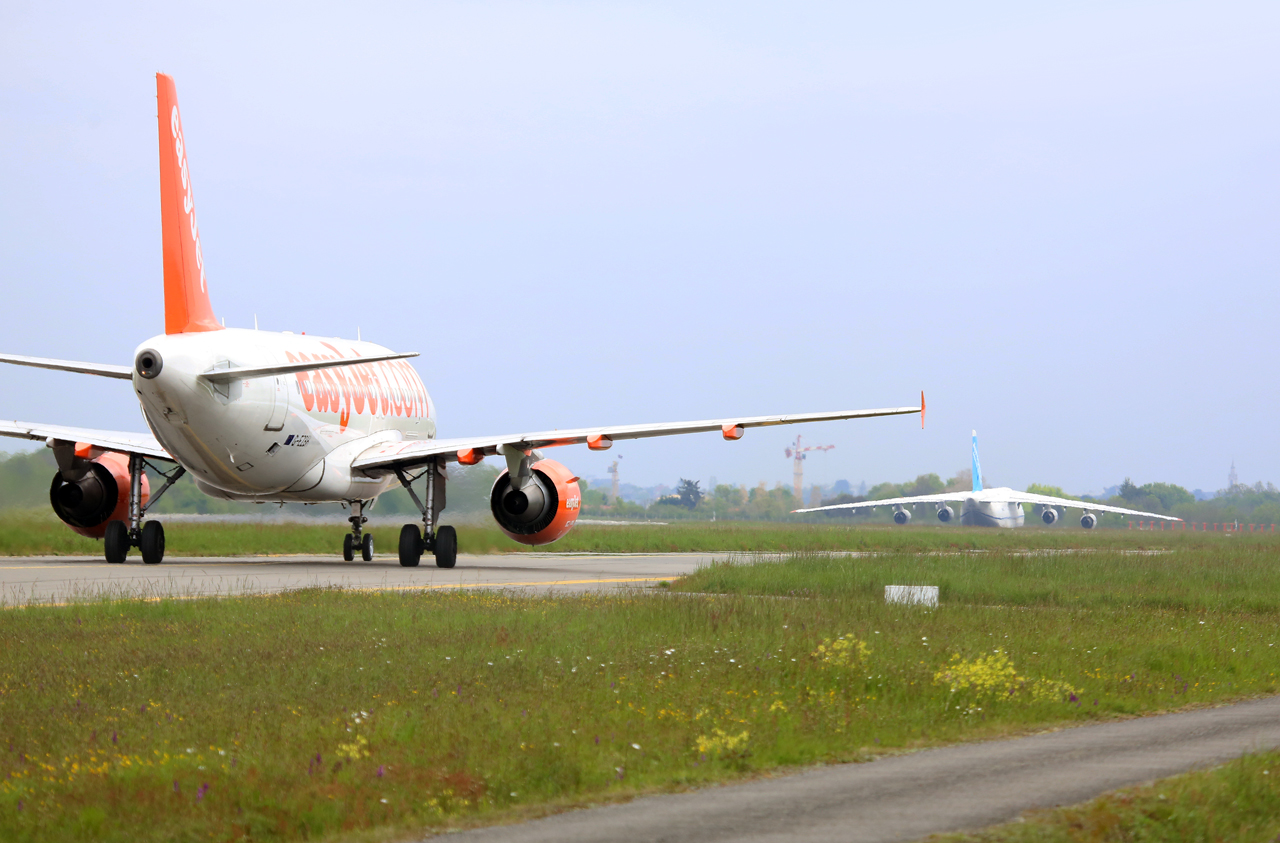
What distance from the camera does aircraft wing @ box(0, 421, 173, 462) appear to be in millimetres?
29969

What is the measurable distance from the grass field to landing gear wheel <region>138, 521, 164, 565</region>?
1109 centimetres

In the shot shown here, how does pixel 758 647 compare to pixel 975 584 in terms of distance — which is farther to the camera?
pixel 975 584

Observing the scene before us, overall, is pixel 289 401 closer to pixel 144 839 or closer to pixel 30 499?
pixel 30 499

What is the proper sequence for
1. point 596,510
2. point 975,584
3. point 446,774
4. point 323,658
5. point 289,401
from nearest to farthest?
point 446,774 < point 323,658 < point 975,584 < point 289,401 < point 596,510

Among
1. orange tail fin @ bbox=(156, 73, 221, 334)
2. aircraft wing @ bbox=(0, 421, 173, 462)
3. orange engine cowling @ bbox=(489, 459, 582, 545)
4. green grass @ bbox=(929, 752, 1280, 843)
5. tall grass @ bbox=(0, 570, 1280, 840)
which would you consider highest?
orange tail fin @ bbox=(156, 73, 221, 334)

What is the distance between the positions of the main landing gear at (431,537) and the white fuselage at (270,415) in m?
2.00

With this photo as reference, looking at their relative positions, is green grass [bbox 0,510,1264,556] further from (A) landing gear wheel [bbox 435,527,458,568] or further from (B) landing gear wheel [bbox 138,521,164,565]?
(B) landing gear wheel [bbox 138,521,164,565]

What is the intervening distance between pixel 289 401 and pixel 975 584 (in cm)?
1411

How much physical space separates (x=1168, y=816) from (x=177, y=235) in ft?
73.8

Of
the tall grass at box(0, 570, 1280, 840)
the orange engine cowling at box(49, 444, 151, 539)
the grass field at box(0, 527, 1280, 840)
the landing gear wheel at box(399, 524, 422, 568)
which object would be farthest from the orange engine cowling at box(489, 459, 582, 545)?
the tall grass at box(0, 570, 1280, 840)

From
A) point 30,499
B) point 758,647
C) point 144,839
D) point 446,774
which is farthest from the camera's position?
point 30,499

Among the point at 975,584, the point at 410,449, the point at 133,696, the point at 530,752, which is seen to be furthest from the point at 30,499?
the point at 530,752

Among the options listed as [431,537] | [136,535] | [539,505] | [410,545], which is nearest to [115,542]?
[136,535]

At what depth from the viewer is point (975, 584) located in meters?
24.7
